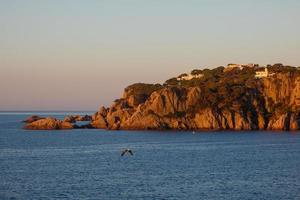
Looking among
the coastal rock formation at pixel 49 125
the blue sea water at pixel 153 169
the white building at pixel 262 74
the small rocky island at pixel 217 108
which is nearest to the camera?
the blue sea water at pixel 153 169

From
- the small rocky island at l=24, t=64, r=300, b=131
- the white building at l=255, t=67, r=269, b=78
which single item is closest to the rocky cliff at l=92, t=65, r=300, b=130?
the small rocky island at l=24, t=64, r=300, b=131

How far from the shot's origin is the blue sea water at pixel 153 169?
189ft

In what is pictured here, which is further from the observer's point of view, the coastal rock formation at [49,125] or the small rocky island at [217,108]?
the coastal rock formation at [49,125]

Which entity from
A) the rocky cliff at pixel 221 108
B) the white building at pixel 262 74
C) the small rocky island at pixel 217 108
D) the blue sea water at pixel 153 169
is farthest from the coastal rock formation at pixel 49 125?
the white building at pixel 262 74

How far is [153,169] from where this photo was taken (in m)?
75.0

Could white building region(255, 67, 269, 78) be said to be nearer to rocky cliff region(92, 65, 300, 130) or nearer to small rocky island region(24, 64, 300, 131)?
small rocky island region(24, 64, 300, 131)

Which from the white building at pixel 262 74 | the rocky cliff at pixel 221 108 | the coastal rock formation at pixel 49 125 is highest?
the white building at pixel 262 74

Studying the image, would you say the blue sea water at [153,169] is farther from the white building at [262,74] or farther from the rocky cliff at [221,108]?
the white building at [262,74]

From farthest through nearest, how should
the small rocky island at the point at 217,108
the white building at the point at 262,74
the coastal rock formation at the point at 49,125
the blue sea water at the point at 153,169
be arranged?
the white building at the point at 262,74 < the coastal rock formation at the point at 49,125 < the small rocky island at the point at 217,108 < the blue sea water at the point at 153,169

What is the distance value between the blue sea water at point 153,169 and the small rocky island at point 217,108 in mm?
35961

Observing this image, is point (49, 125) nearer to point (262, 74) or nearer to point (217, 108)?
point (217, 108)

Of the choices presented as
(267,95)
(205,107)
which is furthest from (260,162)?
(267,95)

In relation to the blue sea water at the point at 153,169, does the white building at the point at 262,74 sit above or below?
above

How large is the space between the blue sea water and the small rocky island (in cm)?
3596
